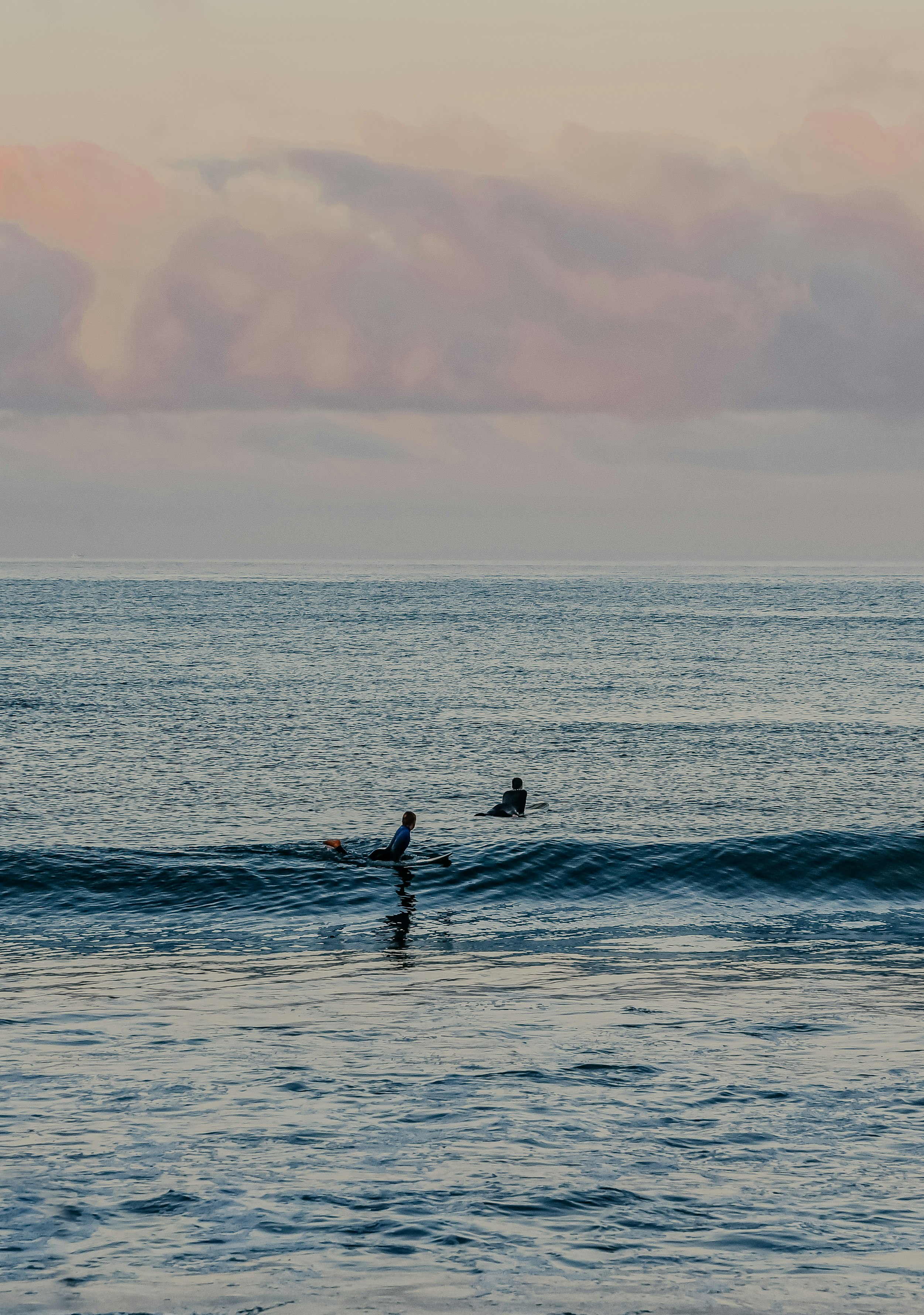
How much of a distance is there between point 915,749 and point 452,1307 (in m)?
45.9

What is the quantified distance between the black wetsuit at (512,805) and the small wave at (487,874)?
3.03 meters

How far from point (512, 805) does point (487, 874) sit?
6.08 m

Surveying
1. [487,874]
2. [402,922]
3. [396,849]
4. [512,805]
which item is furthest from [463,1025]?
[512,805]

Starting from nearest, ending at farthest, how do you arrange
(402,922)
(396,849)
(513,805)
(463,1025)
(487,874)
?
(463,1025)
(402,922)
(396,849)
(487,874)
(513,805)

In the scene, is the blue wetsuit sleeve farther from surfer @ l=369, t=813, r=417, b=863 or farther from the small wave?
the small wave

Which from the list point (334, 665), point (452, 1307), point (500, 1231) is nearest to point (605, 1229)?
point (500, 1231)

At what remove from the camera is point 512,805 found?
38.9 metres

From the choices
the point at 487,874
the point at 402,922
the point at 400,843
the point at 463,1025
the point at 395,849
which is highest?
the point at 400,843

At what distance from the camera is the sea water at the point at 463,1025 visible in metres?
12.6

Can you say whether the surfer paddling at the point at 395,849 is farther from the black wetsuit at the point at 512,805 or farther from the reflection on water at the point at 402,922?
the black wetsuit at the point at 512,805

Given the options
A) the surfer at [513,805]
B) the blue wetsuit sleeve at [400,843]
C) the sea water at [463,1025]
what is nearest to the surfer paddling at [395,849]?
the blue wetsuit sleeve at [400,843]

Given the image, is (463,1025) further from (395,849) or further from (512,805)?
(512,805)

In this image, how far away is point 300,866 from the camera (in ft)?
108

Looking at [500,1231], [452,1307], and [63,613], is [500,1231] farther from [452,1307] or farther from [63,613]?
[63,613]
